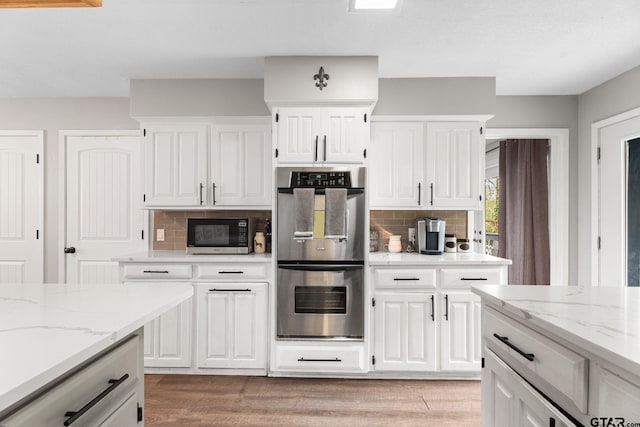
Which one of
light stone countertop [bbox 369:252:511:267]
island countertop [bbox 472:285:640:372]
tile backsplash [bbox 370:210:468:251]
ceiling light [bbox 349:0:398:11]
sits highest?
ceiling light [bbox 349:0:398:11]

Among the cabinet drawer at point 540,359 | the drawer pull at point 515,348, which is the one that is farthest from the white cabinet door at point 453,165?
A: the drawer pull at point 515,348

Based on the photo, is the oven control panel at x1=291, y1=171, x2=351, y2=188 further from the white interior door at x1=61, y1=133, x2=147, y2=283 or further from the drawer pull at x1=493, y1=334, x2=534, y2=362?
the white interior door at x1=61, y1=133, x2=147, y2=283

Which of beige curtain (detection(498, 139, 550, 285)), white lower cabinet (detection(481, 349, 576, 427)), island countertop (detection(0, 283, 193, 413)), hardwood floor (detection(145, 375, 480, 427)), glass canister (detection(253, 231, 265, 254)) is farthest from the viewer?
beige curtain (detection(498, 139, 550, 285))

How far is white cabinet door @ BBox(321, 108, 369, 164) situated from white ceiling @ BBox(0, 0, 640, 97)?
44 centimetres

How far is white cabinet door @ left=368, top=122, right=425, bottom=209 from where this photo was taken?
3.52 metres

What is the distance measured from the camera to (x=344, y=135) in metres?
3.12

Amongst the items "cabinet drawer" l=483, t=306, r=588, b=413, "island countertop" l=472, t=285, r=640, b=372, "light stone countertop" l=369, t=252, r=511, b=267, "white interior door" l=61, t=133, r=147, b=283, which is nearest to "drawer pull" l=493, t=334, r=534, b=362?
"cabinet drawer" l=483, t=306, r=588, b=413

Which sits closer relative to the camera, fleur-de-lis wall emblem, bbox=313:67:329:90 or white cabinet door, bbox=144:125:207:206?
fleur-de-lis wall emblem, bbox=313:67:329:90

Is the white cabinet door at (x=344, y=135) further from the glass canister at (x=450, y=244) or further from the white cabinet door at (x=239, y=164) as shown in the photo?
the glass canister at (x=450, y=244)

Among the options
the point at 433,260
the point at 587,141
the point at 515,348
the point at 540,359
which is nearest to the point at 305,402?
the point at 433,260

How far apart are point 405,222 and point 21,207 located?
380cm

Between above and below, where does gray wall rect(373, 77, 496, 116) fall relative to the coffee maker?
above

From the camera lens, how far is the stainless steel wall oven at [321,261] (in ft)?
10.1

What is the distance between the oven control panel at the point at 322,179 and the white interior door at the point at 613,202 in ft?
7.52
